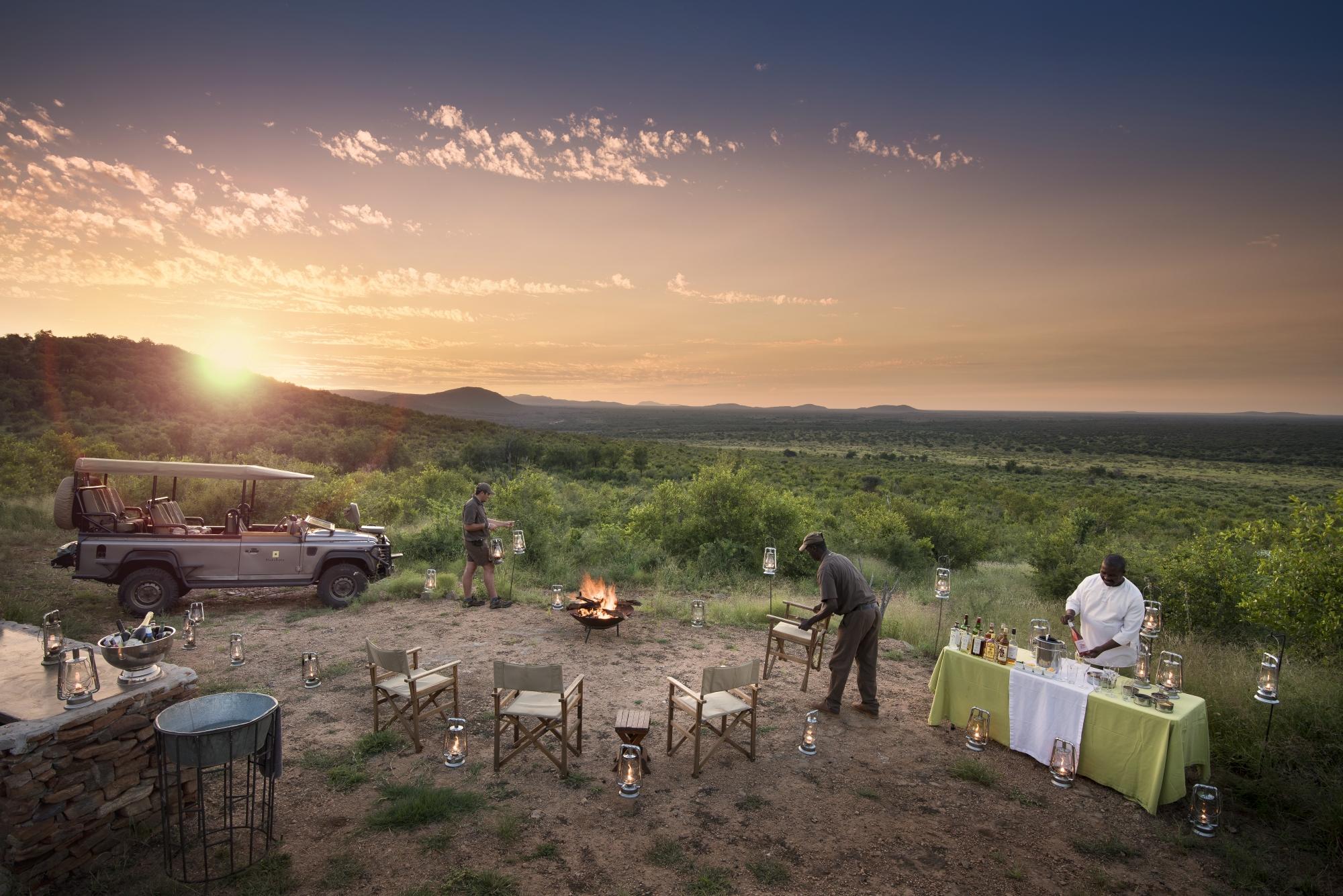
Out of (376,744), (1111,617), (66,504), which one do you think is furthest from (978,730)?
(66,504)

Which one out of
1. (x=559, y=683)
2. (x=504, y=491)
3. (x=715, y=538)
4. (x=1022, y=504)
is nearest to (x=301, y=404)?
(x=504, y=491)

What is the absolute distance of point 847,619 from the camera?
732cm

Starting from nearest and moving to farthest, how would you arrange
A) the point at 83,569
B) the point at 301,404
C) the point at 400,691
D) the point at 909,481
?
the point at 400,691
the point at 83,569
the point at 909,481
the point at 301,404

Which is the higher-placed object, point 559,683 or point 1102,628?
point 1102,628

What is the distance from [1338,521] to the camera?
771cm

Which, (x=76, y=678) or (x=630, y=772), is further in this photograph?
(x=630, y=772)

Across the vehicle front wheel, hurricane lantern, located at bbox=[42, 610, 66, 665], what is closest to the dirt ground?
hurricane lantern, located at bbox=[42, 610, 66, 665]

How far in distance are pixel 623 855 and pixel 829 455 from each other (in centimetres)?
6745

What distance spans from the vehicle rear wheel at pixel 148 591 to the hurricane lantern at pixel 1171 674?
12.5 metres

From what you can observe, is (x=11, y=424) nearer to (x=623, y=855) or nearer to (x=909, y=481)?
(x=623, y=855)

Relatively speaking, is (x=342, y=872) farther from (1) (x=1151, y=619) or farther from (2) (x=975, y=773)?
(1) (x=1151, y=619)

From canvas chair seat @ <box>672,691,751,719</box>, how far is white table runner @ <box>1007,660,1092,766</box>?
2.74 meters

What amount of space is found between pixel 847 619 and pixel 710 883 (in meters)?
3.35

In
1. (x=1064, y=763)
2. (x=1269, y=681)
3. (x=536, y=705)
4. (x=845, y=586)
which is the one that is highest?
(x=845, y=586)
